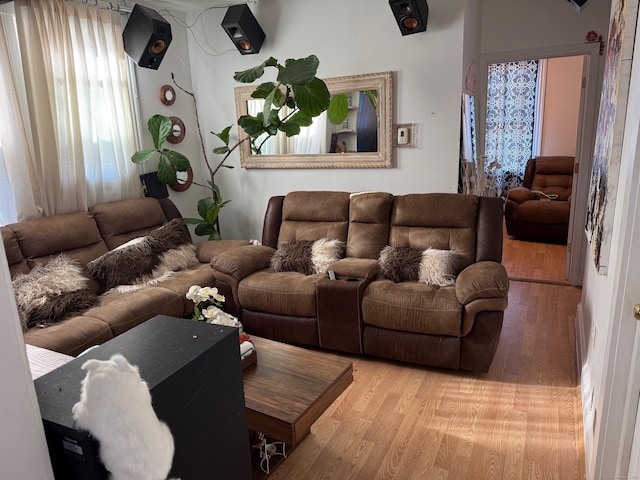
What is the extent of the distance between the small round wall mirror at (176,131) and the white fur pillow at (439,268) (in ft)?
8.40

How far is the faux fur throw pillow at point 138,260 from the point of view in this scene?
299 cm

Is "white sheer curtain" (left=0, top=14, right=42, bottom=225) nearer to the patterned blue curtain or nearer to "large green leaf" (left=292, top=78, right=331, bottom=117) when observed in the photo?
"large green leaf" (left=292, top=78, right=331, bottom=117)

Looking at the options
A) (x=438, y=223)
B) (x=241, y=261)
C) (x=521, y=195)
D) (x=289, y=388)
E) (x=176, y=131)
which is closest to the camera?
(x=289, y=388)

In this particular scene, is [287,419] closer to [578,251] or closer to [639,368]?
[639,368]

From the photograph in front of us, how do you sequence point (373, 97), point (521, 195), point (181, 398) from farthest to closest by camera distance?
point (521, 195)
point (373, 97)
point (181, 398)

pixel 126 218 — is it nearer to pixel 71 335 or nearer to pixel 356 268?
pixel 71 335

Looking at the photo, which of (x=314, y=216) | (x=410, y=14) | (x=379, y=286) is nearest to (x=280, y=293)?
(x=379, y=286)

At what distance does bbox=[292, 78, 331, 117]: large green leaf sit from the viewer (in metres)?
3.23

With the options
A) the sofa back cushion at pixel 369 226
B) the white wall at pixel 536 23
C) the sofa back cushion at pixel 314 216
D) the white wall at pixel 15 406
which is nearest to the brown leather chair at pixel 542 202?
the white wall at pixel 536 23

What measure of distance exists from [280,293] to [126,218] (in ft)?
4.62

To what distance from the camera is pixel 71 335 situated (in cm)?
236

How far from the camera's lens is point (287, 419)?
65.1 inches

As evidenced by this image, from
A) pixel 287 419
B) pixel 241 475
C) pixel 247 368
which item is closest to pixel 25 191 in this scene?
pixel 247 368

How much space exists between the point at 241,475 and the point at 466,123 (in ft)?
10.3
